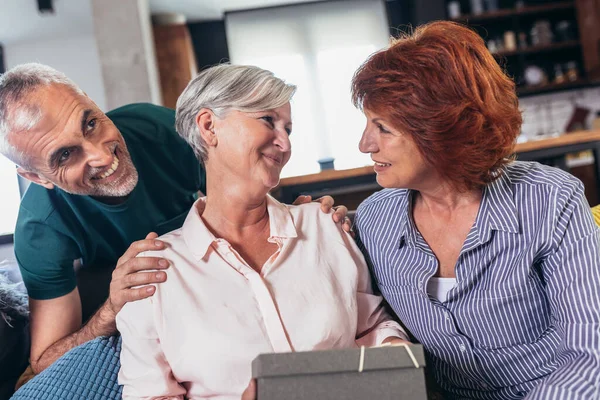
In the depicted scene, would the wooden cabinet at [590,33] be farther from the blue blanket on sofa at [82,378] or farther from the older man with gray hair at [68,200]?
the blue blanket on sofa at [82,378]

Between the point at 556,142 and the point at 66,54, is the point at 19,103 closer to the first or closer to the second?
the point at 556,142

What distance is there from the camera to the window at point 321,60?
→ 23.2 feet

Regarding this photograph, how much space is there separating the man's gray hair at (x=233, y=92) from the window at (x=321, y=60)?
5.62m

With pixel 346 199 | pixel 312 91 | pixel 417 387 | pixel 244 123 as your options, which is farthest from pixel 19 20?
pixel 417 387

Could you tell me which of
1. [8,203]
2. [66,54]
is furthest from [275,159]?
[66,54]

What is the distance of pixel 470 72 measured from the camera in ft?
4.21

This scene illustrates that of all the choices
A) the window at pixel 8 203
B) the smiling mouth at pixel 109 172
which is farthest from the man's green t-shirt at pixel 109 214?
the window at pixel 8 203

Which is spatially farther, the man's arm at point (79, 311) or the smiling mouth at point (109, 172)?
the smiling mouth at point (109, 172)

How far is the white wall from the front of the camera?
650 cm

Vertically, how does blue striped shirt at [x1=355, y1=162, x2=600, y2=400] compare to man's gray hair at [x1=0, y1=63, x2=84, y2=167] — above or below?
below

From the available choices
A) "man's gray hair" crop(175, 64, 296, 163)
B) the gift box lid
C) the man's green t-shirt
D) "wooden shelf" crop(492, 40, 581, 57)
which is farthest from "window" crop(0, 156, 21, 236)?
"wooden shelf" crop(492, 40, 581, 57)

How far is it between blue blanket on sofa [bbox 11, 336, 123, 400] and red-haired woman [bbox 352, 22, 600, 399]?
76 centimetres

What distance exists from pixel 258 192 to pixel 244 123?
17 centimetres

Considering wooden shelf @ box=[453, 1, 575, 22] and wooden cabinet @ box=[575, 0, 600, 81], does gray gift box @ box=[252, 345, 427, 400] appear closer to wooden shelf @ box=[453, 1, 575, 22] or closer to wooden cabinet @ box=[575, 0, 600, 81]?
wooden shelf @ box=[453, 1, 575, 22]
